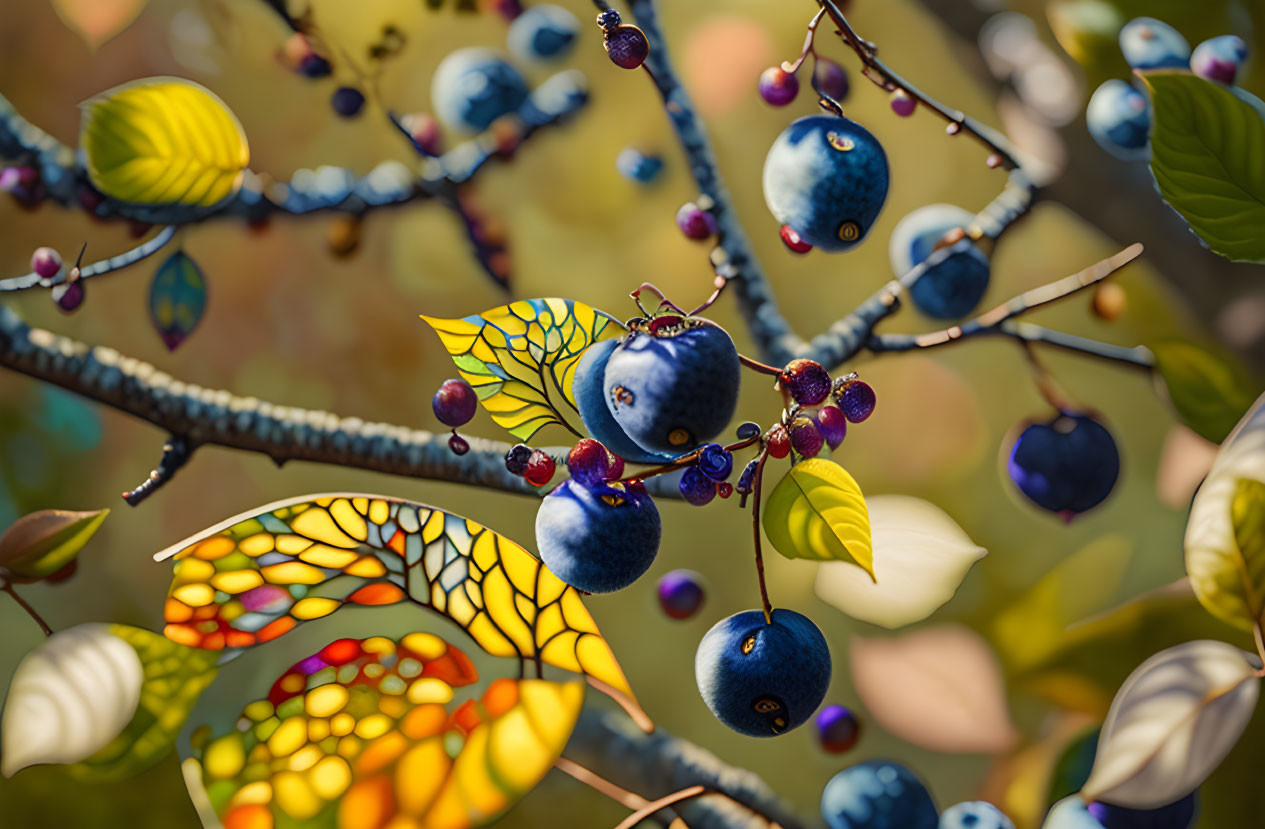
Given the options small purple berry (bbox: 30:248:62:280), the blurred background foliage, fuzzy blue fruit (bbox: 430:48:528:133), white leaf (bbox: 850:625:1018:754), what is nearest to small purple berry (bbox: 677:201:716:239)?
the blurred background foliage

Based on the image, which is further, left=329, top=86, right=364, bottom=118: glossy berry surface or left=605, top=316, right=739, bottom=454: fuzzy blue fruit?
left=329, top=86, right=364, bottom=118: glossy berry surface

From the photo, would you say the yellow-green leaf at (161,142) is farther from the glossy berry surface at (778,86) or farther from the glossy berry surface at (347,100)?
the glossy berry surface at (778,86)

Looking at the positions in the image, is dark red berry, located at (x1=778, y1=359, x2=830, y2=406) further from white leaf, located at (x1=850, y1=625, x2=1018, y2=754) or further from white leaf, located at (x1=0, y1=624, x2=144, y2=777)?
white leaf, located at (x1=0, y1=624, x2=144, y2=777)

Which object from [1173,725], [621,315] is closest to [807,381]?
[621,315]

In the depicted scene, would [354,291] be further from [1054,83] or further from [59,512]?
[1054,83]

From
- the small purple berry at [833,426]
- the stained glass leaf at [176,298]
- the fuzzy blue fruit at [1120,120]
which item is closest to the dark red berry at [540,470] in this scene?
the small purple berry at [833,426]

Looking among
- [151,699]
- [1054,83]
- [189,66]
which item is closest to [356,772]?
[151,699]
